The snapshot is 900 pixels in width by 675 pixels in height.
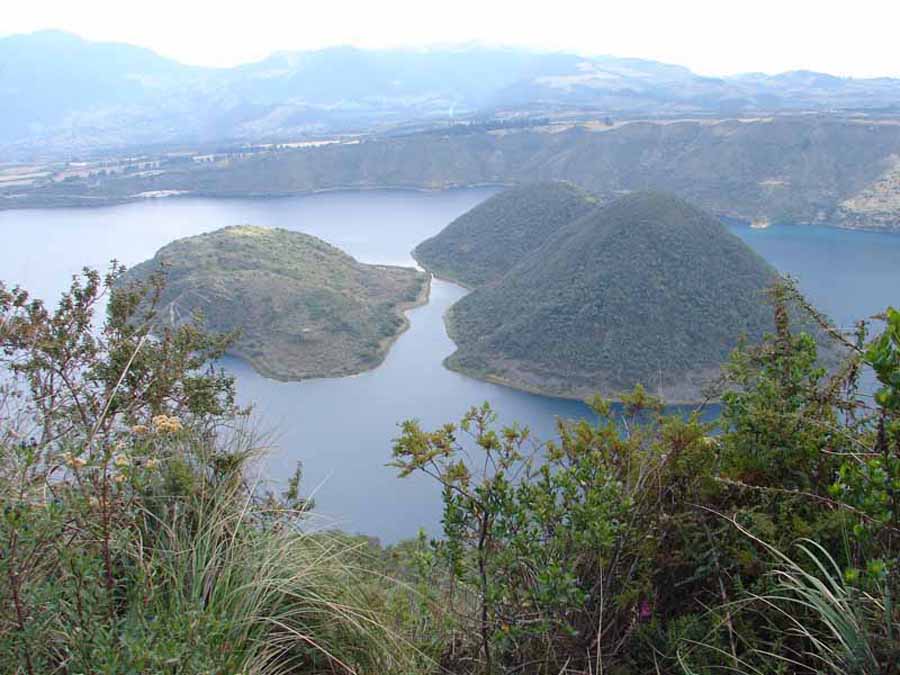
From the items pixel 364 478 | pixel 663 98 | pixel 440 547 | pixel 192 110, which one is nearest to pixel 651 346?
pixel 364 478

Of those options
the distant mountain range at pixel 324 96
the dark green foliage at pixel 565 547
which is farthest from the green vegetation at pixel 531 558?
the distant mountain range at pixel 324 96

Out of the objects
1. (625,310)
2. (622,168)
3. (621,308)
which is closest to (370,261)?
(621,308)

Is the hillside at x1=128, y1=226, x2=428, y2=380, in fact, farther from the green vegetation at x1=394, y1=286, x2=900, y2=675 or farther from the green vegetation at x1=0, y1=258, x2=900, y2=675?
the green vegetation at x1=394, y1=286, x2=900, y2=675

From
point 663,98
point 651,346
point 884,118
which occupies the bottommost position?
point 651,346

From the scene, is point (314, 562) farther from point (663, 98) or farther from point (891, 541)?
point (663, 98)

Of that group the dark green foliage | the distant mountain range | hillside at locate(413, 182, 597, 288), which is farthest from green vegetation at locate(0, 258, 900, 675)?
the distant mountain range

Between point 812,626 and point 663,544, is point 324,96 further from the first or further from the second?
point 812,626

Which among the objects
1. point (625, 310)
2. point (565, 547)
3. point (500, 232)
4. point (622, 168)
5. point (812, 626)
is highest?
point (622, 168)
